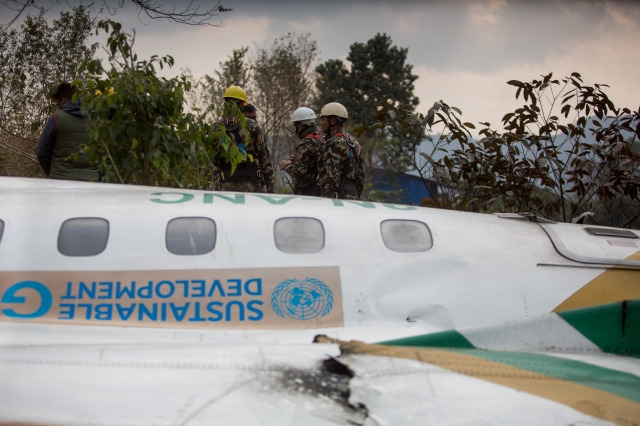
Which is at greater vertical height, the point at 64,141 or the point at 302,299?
the point at 64,141

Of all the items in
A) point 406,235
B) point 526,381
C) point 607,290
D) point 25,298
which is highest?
point 406,235

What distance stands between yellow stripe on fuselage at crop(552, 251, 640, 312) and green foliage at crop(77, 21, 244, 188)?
3873mm

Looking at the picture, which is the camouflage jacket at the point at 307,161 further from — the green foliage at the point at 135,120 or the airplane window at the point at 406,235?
the airplane window at the point at 406,235

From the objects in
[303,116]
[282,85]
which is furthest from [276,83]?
[303,116]

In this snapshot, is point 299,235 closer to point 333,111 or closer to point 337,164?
point 337,164

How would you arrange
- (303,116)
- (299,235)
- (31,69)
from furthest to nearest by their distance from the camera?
(31,69), (303,116), (299,235)

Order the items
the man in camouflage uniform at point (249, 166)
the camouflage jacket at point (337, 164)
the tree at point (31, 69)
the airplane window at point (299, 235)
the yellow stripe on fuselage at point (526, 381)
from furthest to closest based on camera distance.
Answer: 1. the tree at point (31, 69)
2. the man in camouflage uniform at point (249, 166)
3. the camouflage jacket at point (337, 164)
4. the airplane window at point (299, 235)
5. the yellow stripe on fuselage at point (526, 381)

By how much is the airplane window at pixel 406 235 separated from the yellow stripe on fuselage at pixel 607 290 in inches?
43.4

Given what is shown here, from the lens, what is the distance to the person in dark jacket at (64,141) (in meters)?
7.75

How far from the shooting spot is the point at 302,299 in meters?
5.12

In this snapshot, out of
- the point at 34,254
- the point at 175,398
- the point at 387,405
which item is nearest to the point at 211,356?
the point at 175,398

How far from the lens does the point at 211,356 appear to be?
445 cm

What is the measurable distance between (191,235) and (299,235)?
80 centimetres

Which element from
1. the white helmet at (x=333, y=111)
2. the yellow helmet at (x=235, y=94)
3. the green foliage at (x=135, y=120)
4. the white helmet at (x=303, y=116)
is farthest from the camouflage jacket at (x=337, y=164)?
the green foliage at (x=135, y=120)
